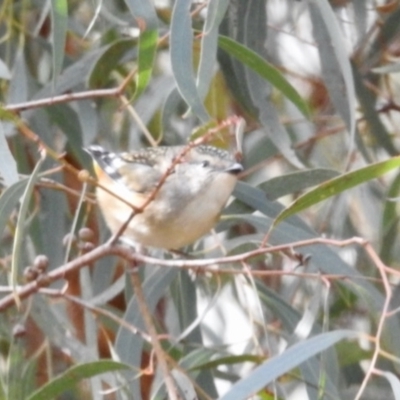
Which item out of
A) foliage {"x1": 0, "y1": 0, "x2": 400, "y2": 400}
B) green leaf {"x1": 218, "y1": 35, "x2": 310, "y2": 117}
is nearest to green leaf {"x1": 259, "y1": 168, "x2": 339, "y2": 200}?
foliage {"x1": 0, "y1": 0, "x2": 400, "y2": 400}

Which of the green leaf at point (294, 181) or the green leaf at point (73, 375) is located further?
the green leaf at point (294, 181)

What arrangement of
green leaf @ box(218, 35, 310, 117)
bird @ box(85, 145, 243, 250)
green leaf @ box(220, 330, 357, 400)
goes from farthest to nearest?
bird @ box(85, 145, 243, 250), green leaf @ box(218, 35, 310, 117), green leaf @ box(220, 330, 357, 400)

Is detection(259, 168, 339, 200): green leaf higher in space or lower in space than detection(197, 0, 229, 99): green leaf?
lower

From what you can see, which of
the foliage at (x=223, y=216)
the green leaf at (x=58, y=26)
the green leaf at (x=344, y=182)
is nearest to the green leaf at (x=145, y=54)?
the foliage at (x=223, y=216)

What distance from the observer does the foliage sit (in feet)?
4.77

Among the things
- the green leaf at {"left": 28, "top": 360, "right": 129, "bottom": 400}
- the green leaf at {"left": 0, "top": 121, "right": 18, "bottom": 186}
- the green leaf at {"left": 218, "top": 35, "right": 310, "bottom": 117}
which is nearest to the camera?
the green leaf at {"left": 0, "top": 121, "right": 18, "bottom": 186}

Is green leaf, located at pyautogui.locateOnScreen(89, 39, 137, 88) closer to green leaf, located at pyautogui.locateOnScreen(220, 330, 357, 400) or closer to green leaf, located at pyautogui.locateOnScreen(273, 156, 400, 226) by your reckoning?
green leaf, located at pyautogui.locateOnScreen(273, 156, 400, 226)

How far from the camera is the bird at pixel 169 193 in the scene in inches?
72.6

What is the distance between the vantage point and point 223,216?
6.06ft

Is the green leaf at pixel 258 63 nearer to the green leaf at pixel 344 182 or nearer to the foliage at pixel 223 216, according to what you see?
the foliage at pixel 223 216

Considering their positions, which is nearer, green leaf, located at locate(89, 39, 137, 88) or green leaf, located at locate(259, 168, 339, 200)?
green leaf, located at locate(259, 168, 339, 200)

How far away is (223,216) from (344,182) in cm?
49

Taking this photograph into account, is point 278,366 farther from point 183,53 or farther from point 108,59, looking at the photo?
point 108,59

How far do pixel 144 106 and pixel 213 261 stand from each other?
35.4 inches
